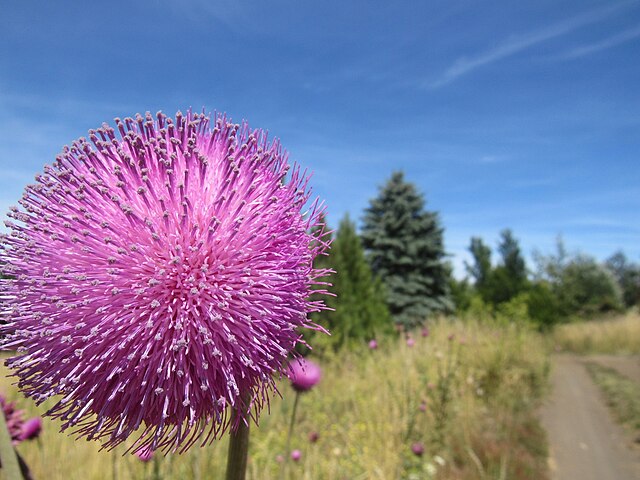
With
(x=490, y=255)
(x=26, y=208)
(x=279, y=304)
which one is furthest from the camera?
(x=490, y=255)

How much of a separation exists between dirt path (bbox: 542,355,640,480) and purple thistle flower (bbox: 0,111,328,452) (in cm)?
857

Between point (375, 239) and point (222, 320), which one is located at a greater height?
point (375, 239)

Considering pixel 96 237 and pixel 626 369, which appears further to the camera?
pixel 626 369

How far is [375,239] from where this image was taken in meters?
25.2

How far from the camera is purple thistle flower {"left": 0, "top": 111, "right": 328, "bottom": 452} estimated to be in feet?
4.33

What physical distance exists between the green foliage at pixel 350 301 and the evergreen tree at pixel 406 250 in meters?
5.52

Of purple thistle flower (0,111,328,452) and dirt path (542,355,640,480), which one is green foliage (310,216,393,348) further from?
purple thistle flower (0,111,328,452)

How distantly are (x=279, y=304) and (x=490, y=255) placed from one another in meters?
48.8

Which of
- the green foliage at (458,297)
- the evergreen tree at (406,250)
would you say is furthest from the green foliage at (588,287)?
the evergreen tree at (406,250)

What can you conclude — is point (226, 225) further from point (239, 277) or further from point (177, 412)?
point (177, 412)

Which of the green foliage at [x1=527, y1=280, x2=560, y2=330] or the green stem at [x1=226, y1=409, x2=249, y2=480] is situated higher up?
the green foliage at [x1=527, y1=280, x2=560, y2=330]

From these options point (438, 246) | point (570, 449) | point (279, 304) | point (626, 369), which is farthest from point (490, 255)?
point (279, 304)

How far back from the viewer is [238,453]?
124cm

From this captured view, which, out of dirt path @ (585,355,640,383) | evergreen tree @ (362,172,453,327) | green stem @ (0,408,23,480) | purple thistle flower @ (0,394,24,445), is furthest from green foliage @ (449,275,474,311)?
green stem @ (0,408,23,480)
